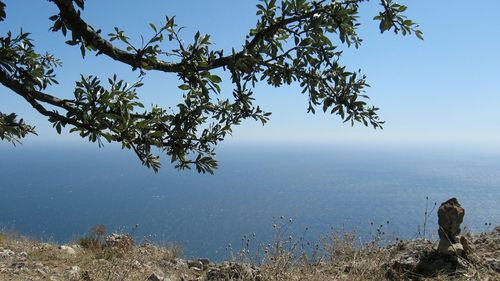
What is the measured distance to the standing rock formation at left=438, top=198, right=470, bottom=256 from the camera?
19.9 ft

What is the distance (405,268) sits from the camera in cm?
604

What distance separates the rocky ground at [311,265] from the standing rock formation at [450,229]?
131 mm

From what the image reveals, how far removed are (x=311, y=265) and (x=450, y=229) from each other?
2448 millimetres

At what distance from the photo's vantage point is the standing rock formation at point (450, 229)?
6.07m

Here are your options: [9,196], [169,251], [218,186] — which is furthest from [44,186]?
[169,251]

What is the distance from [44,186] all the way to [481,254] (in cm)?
18484

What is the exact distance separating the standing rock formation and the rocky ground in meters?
0.13

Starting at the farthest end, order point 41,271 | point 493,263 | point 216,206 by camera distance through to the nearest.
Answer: point 216,206, point 41,271, point 493,263

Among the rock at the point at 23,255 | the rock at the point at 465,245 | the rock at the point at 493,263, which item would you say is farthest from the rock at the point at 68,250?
the rock at the point at 493,263

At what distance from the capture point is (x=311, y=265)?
6035mm

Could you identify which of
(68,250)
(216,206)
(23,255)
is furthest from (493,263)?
(216,206)

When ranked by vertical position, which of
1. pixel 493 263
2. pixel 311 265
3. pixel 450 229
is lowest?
pixel 311 265

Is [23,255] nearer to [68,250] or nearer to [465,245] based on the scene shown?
[68,250]

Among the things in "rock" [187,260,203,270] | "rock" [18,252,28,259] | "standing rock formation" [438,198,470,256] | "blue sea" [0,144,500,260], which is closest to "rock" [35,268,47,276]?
"rock" [18,252,28,259]
